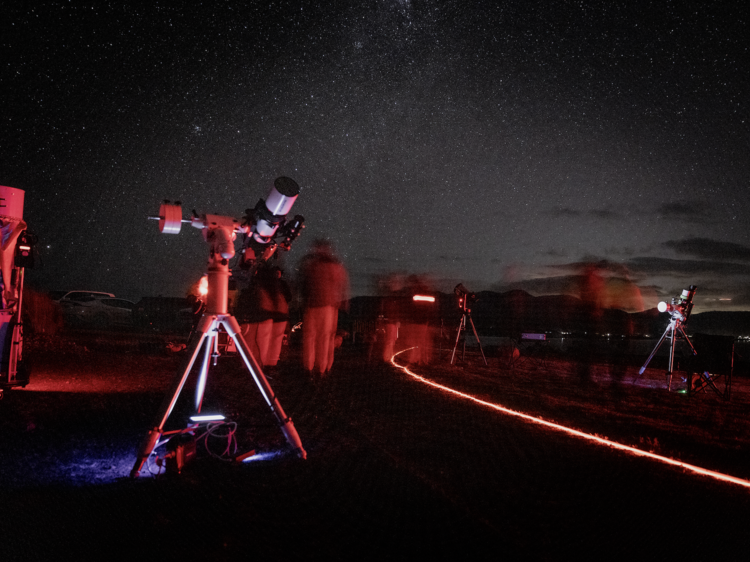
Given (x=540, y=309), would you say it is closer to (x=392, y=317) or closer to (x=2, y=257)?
(x=392, y=317)

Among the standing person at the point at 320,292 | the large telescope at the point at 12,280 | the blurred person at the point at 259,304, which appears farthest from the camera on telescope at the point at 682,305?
the large telescope at the point at 12,280

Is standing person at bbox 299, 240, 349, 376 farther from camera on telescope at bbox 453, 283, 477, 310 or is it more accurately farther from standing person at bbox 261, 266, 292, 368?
camera on telescope at bbox 453, 283, 477, 310

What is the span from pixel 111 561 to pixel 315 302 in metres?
5.56

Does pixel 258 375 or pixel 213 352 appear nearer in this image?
pixel 258 375

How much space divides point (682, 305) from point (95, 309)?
66.3 feet

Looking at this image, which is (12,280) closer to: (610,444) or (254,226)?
(254,226)

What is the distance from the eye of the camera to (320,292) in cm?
748

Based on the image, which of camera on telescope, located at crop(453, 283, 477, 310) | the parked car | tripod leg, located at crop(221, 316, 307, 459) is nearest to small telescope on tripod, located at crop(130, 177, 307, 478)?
tripod leg, located at crop(221, 316, 307, 459)

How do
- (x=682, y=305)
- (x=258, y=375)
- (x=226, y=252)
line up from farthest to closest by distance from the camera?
1. (x=682, y=305)
2. (x=258, y=375)
3. (x=226, y=252)

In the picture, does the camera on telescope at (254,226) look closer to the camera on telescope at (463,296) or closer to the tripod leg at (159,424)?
the tripod leg at (159,424)

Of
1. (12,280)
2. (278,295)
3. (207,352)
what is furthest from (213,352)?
(12,280)

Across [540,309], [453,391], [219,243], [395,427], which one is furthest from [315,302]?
[540,309]

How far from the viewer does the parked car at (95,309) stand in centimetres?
1966

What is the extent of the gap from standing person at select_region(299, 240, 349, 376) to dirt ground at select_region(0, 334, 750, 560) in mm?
1621
